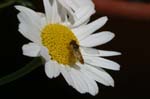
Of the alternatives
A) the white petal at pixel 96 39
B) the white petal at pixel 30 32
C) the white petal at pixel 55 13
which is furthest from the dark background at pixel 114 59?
the white petal at pixel 30 32

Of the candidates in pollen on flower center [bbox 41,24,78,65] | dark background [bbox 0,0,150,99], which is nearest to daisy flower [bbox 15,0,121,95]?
pollen on flower center [bbox 41,24,78,65]

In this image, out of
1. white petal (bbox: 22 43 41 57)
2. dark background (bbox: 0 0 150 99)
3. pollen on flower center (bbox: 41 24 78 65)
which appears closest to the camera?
white petal (bbox: 22 43 41 57)

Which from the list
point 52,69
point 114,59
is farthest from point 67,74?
point 114,59

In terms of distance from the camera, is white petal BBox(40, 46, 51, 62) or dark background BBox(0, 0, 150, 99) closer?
white petal BBox(40, 46, 51, 62)

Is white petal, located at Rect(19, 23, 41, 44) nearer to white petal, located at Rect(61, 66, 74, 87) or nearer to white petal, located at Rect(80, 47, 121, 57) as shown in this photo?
white petal, located at Rect(61, 66, 74, 87)

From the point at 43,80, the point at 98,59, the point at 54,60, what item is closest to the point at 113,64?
the point at 98,59

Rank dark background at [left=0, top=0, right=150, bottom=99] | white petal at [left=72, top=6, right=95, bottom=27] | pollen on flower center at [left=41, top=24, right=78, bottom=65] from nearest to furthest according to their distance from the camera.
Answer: pollen on flower center at [left=41, top=24, right=78, bottom=65], white petal at [left=72, top=6, right=95, bottom=27], dark background at [left=0, top=0, right=150, bottom=99]
